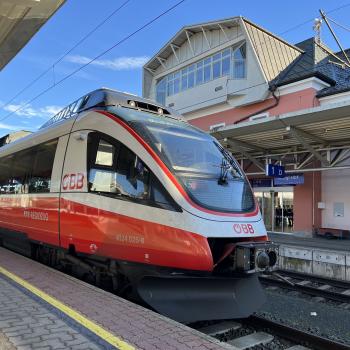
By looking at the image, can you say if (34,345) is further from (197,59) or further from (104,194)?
(197,59)

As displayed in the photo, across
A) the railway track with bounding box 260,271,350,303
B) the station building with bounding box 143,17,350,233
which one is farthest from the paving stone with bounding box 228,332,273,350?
the station building with bounding box 143,17,350,233

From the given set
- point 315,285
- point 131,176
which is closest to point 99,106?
point 131,176

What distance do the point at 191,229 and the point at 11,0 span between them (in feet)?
13.7

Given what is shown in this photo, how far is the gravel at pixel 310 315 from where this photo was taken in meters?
6.62

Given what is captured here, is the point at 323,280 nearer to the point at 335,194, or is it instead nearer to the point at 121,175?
the point at 121,175

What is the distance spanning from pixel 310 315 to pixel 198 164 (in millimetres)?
3287

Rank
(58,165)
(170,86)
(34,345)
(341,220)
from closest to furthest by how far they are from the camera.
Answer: (34,345), (58,165), (341,220), (170,86)

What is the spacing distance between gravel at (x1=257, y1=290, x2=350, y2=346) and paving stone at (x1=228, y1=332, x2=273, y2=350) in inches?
37.8

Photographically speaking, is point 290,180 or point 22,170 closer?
point 22,170

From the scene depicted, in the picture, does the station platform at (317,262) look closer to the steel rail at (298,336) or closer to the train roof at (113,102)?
the steel rail at (298,336)

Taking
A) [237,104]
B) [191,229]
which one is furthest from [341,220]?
[191,229]

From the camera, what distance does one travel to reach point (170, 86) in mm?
31266

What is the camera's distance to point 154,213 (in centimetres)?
592

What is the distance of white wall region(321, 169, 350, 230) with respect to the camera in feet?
67.3
